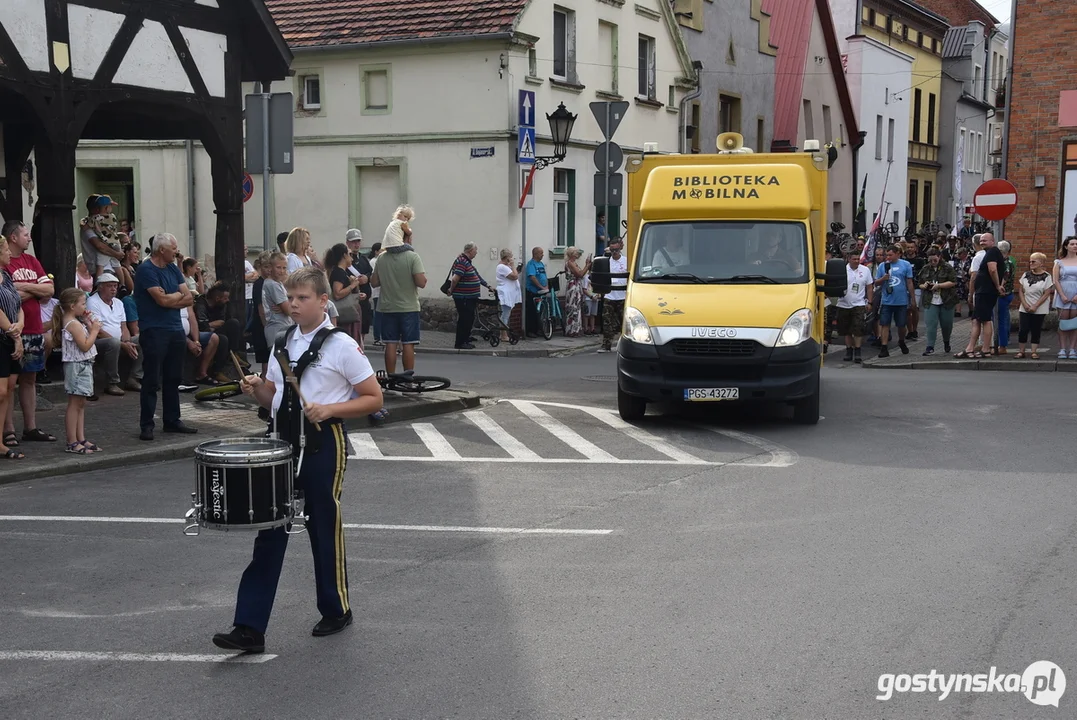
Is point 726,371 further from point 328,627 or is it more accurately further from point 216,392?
point 328,627

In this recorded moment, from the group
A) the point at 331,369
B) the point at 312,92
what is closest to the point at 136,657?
the point at 331,369

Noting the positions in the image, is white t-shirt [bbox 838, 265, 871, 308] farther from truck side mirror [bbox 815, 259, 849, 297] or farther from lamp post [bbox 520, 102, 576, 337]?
truck side mirror [bbox 815, 259, 849, 297]

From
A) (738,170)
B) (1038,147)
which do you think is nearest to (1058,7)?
(1038,147)

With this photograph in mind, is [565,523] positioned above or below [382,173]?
below

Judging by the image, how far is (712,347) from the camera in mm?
12914

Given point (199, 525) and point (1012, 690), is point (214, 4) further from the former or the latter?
point (1012, 690)

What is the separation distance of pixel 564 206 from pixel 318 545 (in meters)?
22.5

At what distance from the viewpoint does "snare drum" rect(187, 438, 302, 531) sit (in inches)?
221

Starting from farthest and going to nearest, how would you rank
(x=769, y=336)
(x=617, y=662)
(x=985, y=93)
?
(x=985, y=93) → (x=769, y=336) → (x=617, y=662)

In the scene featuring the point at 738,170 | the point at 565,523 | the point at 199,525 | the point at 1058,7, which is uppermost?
the point at 1058,7

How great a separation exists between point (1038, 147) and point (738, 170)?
1252 cm

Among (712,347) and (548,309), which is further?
(548,309)

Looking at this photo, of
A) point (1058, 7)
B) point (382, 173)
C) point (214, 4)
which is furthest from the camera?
point (382, 173)

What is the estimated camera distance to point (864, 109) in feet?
159
